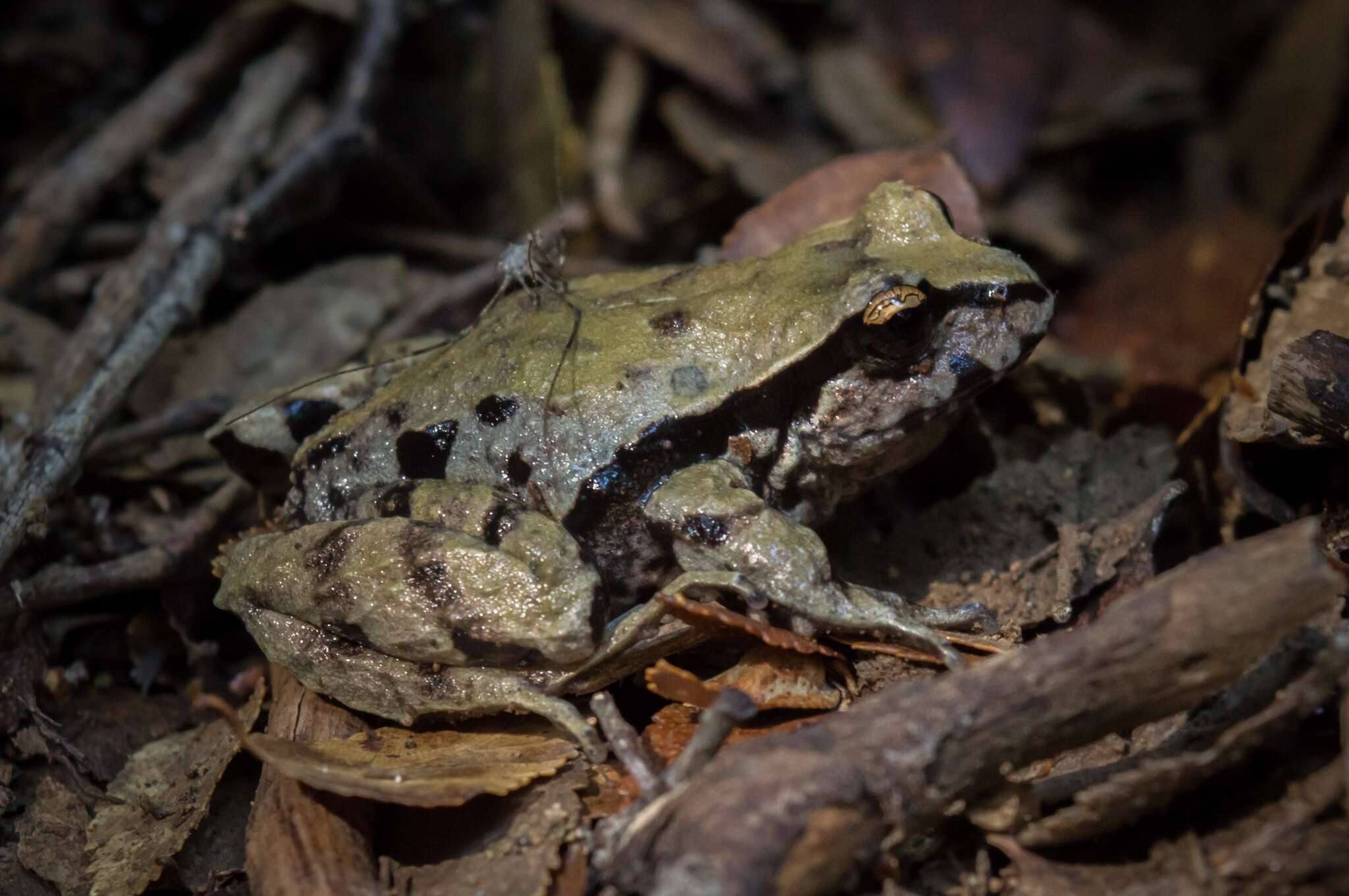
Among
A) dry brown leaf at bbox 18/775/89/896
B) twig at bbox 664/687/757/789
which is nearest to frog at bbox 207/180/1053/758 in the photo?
twig at bbox 664/687/757/789

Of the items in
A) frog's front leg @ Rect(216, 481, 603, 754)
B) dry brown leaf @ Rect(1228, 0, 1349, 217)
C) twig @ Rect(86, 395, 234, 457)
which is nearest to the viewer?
frog's front leg @ Rect(216, 481, 603, 754)

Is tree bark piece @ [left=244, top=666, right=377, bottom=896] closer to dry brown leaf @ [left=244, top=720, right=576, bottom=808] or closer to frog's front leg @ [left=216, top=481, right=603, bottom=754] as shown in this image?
dry brown leaf @ [left=244, top=720, right=576, bottom=808]

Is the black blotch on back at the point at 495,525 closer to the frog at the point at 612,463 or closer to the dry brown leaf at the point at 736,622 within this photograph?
the frog at the point at 612,463

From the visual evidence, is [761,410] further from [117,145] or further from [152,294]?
[117,145]

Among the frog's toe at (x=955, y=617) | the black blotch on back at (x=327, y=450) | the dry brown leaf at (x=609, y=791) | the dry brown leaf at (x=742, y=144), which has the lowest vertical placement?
the frog's toe at (x=955, y=617)

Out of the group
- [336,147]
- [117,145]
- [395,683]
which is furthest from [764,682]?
[117,145]

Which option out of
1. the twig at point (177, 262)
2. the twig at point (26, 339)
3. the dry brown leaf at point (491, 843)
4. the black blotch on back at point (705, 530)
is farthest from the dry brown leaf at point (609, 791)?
the twig at point (26, 339)
